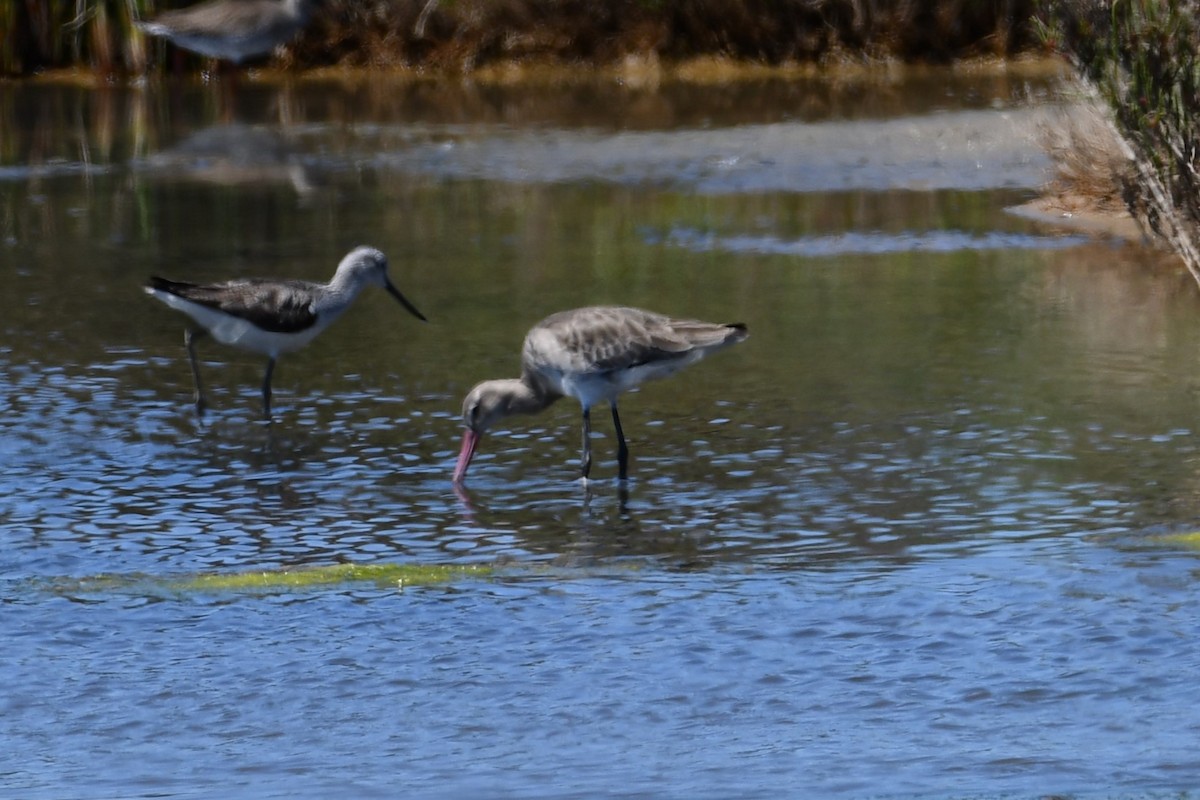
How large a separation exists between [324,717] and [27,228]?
431 inches

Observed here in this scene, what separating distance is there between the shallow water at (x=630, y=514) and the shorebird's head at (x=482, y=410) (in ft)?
0.47

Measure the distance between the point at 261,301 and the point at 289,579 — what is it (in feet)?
9.97

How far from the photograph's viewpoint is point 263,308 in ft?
33.8

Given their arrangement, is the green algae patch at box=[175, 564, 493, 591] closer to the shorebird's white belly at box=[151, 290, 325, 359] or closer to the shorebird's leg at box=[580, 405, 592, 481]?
the shorebird's leg at box=[580, 405, 592, 481]

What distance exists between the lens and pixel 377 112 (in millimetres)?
23625

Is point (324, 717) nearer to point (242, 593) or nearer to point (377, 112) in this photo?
point (242, 593)

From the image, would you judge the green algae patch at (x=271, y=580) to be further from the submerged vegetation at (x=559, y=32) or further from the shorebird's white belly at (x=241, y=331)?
the submerged vegetation at (x=559, y=32)

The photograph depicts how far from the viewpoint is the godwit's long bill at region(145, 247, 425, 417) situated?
10289 millimetres

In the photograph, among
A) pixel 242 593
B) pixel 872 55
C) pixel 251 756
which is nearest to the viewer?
pixel 251 756

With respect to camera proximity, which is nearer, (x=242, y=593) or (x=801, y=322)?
(x=242, y=593)

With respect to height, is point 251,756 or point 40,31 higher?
point 40,31

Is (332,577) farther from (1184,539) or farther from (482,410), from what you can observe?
(1184,539)

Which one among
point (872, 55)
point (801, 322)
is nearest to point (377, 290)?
point (801, 322)

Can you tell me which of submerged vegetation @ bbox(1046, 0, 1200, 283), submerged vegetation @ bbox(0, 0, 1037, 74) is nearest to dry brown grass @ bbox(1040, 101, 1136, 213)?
submerged vegetation @ bbox(1046, 0, 1200, 283)
